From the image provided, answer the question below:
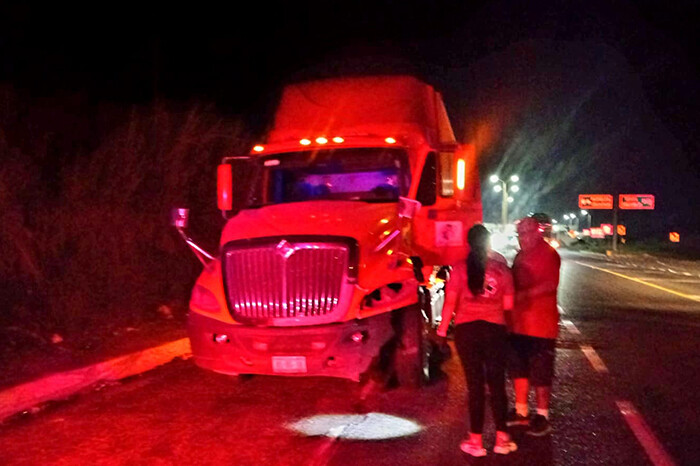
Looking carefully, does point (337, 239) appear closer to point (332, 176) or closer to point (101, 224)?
point (332, 176)

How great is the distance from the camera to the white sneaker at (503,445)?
598cm

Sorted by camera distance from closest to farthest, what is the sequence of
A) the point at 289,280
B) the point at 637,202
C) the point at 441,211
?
the point at 289,280 < the point at 441,211 < the point at 637,202

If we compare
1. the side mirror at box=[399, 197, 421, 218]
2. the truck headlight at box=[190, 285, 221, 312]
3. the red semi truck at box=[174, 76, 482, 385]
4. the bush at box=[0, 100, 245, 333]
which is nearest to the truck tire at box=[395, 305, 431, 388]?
the red semi truck at box=[174, 76, 482, 385]

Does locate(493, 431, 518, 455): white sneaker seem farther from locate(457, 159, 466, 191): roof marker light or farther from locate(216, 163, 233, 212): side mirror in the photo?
locate(216, 163, 233, 212): side mirror

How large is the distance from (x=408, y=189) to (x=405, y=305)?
5.73 ft

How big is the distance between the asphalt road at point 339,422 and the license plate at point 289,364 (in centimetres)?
50

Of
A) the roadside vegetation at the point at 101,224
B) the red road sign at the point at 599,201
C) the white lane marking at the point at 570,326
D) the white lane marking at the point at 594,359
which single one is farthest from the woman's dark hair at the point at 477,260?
the red road sign at the point at 599,201

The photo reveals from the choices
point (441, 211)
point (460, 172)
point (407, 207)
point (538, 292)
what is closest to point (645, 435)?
point (538, 292)

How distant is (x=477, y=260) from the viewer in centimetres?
586

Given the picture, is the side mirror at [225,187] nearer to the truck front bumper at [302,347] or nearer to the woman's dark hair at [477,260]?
the truck front bumper at [302,347]

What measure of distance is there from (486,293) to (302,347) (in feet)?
6.42

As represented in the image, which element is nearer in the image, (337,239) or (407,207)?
(337,239)

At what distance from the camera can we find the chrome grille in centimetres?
701

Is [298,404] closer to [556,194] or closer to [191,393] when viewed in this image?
[191,393]
